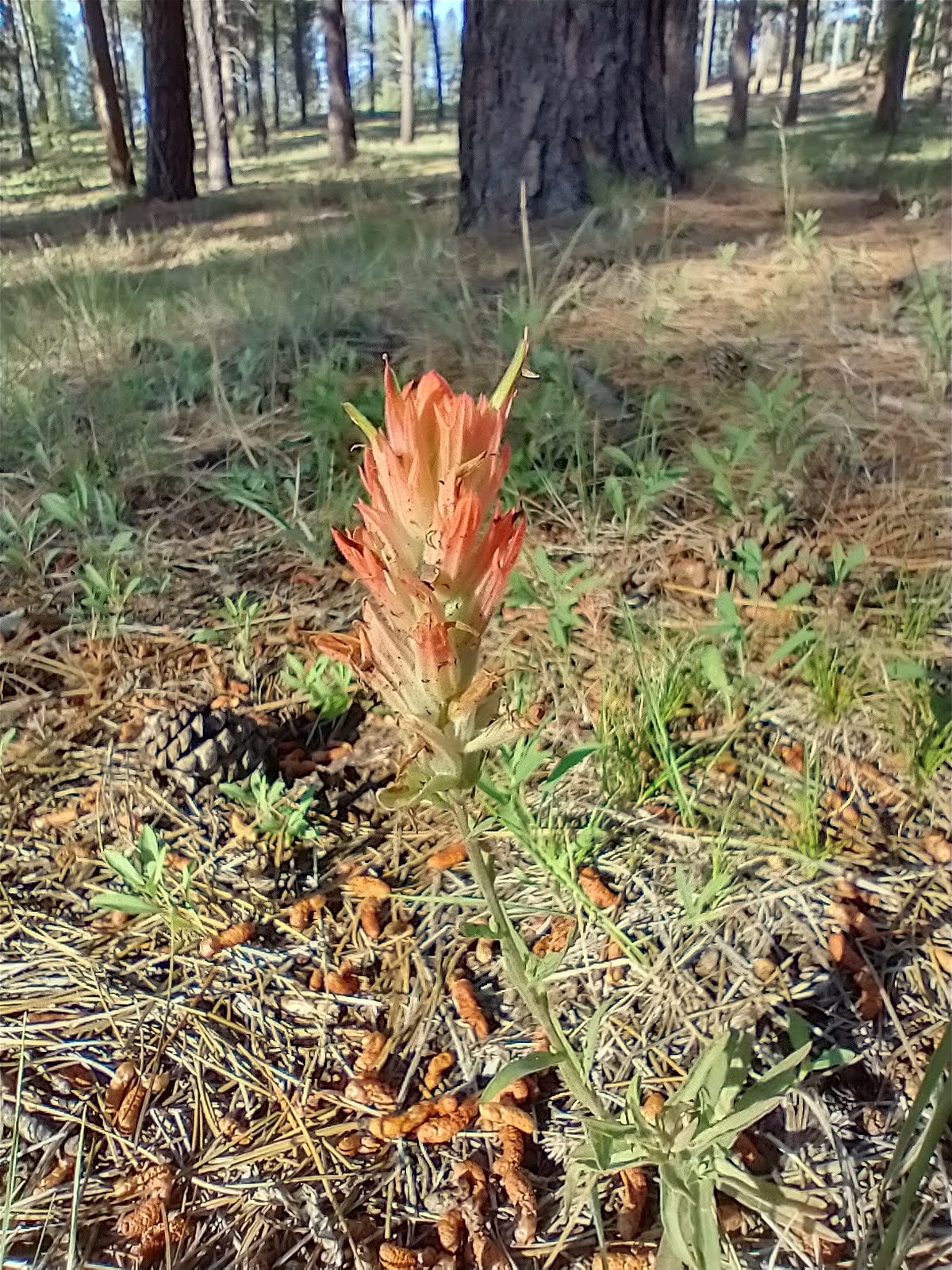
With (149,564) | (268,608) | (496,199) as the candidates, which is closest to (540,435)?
(268,608)

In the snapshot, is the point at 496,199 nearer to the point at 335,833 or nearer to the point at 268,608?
the point at 268,608

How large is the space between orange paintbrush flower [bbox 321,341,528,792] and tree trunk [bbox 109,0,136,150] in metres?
18.8

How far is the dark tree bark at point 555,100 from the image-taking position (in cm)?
375

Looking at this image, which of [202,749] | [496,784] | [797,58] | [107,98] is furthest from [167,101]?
[797,58]

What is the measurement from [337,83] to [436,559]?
15620 millimetres

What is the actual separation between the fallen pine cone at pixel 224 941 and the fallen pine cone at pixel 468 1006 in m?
0.32

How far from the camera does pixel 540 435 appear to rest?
7.17 ft

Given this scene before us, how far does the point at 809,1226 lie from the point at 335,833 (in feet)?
2.88

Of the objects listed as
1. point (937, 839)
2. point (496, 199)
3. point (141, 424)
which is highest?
point (496, 199)

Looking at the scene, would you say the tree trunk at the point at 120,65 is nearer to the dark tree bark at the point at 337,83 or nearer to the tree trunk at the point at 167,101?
the dark tree bark at the point at 337,83

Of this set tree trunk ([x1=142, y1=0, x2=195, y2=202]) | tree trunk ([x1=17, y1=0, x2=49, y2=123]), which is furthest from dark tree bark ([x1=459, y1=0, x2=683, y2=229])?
tree trunk ([x1=17, y1=0, x2=49, y2=123])

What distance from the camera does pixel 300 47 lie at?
1359 inches

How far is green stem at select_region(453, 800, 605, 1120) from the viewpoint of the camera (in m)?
0.79

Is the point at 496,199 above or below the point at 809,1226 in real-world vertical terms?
above
